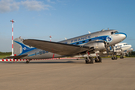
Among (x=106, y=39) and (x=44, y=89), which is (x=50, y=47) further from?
(x=44, y=89)

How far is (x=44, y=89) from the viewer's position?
4812mm

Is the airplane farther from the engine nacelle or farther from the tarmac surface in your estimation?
the tarmac surface

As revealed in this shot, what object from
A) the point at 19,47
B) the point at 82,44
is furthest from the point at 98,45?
the point at 19,47

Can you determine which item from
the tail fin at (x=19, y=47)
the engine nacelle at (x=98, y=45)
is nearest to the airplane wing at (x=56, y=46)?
the engine nacelle at (x=98, y=45)

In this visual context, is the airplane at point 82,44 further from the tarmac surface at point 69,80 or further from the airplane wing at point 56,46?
the tarmac surface at point 69,80

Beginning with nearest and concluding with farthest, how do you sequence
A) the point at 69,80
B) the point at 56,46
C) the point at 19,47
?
the point at 69,80 → the point at 56,46 → the point at 19,47

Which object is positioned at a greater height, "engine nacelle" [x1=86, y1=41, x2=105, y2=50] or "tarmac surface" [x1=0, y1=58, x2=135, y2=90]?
"engine nacelle" [x1=86, y1=41, x2=105, y2=50]

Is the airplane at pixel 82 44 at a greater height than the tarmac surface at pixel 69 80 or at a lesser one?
greater

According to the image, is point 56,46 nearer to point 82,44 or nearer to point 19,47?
point 82,44

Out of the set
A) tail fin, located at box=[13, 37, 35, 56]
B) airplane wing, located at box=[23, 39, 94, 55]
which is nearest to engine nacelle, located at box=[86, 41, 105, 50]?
airplane wing, located at box=[23, 39, 94, 55]

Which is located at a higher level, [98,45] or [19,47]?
[19,47]

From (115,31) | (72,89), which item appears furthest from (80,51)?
(72,89)

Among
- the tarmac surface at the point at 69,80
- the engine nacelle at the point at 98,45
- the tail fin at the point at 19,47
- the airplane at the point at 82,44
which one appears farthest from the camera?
the tail fin at the point at 19,47

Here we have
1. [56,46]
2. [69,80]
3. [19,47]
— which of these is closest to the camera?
[69,80]
